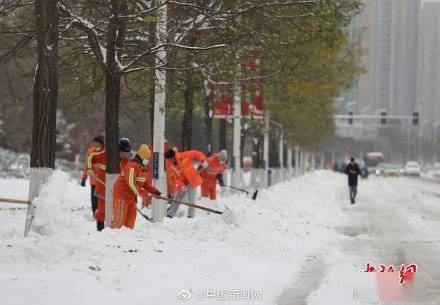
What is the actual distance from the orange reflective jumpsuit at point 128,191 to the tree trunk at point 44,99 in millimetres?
1263

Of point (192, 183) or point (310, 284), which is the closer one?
point (310, 284)

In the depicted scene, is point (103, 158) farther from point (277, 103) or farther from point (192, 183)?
point (277, 103)

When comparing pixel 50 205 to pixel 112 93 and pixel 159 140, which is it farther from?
pixel 159 140

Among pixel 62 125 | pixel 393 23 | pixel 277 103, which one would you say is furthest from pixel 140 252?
pixel 393 23

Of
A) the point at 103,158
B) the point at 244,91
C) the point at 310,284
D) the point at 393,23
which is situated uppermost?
the point at 393,23

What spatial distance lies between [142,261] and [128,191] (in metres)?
2.88

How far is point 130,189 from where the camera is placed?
44.7 ft

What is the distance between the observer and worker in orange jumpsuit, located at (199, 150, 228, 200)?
71.4ft

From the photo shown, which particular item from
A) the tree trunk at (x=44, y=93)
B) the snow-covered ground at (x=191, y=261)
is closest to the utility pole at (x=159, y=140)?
the snow-covered ground at (x=191, y=261)

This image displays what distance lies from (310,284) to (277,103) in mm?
24058

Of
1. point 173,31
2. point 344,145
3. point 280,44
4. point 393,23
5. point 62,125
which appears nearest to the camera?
point 173,31

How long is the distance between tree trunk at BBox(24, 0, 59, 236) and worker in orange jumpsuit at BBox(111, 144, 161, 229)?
4.15 ft

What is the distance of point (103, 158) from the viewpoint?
647 inches

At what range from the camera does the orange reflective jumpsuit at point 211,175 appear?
2176 centimetres
